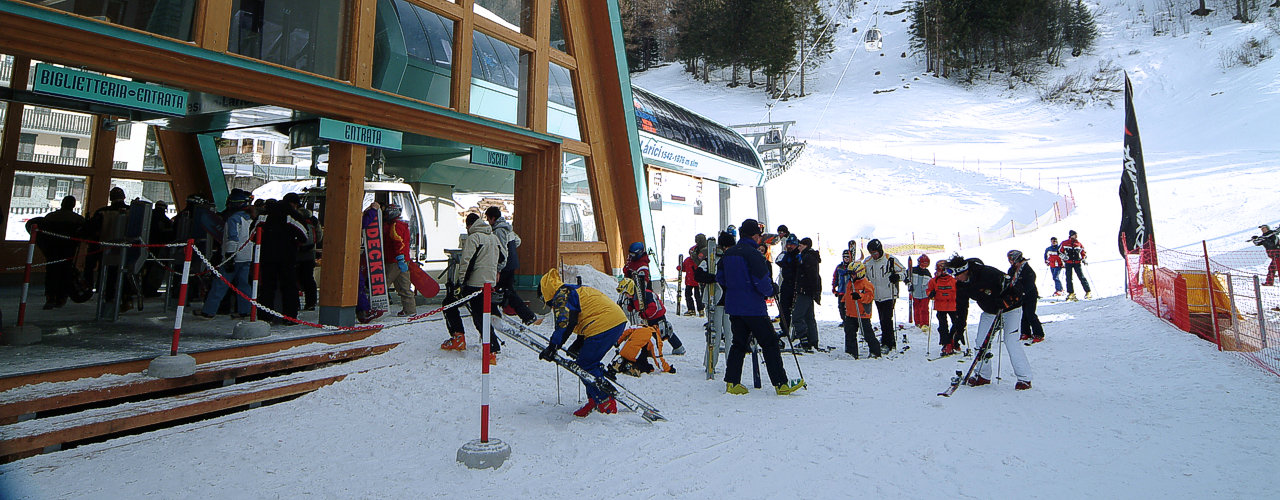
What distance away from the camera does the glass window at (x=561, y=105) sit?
11109 millimetres

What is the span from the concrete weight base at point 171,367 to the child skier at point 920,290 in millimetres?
10712

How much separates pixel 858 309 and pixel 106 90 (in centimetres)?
850

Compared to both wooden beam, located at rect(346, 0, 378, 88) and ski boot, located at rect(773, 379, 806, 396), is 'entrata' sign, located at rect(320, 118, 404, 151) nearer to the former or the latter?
wooden beam, located at rect(346, 0, 378, 88)

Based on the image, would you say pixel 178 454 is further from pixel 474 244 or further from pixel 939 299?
pixel 939 299

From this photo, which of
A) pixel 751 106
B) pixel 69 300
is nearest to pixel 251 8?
pixel 69 300

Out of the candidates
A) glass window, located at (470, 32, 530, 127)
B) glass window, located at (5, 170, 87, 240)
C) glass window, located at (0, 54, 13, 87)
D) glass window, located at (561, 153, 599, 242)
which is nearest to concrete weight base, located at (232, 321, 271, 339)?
glass window, located at (470, 32, 530, 127)

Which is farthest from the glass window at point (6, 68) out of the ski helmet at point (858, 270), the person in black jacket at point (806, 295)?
the ski helmet at point (858, 270)

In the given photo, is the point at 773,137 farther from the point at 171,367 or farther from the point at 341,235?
the point at 171,367

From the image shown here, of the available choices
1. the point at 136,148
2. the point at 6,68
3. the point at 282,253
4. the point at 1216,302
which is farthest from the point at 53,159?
the point at 1216,302

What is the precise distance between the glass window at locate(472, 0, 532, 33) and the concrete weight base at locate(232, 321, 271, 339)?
525cm

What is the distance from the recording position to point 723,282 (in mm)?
6516

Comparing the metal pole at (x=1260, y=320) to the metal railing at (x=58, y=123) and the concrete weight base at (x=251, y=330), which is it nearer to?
the concrete weight base at (x=251, y=330)

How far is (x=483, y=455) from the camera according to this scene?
4.14 meters

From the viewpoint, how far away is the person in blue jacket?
6223 mm
